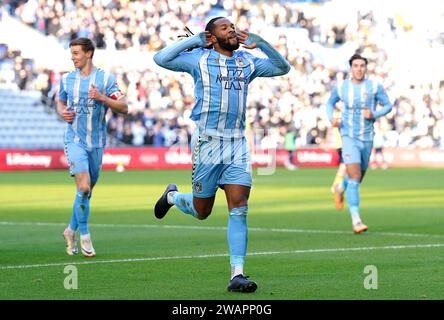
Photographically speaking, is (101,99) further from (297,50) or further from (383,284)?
(297,50)

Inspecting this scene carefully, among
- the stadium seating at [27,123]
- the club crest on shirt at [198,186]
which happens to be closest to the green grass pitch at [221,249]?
the club crest on shirt at [198,186]

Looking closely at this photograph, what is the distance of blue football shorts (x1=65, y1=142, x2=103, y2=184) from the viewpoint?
13344 mm

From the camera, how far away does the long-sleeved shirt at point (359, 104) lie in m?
17.1

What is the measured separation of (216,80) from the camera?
10180 mm

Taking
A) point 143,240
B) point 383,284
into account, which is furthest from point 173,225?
point 383,284

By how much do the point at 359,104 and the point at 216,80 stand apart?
24.3ft

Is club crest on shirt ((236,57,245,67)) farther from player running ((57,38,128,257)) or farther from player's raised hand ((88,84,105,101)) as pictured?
player running ((57,38,128,257))

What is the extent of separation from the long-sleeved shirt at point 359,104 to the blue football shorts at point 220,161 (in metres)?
7.01

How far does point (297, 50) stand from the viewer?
50.0 meters

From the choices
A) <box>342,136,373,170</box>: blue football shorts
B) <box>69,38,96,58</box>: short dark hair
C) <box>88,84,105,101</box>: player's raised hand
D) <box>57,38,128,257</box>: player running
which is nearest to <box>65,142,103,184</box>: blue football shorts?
<box>57,38,128,257</box>: player running

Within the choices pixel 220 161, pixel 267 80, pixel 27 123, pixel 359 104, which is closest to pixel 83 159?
pixel 220 161

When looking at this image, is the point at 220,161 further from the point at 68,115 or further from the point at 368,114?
the point at 368,114

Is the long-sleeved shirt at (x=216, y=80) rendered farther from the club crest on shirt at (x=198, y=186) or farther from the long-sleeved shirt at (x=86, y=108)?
the long-sleeved shirt at (x=86, y=108)

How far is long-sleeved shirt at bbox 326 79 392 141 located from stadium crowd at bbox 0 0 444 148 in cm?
2572
